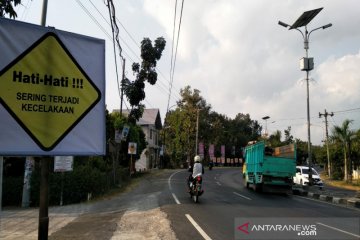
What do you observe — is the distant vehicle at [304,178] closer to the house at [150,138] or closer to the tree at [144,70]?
the tree at [144,70]

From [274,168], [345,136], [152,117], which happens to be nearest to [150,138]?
[152,117]

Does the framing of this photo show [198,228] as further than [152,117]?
No

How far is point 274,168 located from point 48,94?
67.3 feet

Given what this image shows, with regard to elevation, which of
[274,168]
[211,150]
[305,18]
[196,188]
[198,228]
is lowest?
[198,228]

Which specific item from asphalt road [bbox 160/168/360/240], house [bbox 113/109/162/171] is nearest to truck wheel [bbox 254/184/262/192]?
asphalt road [bbox 160/168/360/240]

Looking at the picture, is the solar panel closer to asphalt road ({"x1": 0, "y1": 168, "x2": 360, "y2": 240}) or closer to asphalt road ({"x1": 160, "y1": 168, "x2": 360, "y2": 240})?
asphalt road ({"x1": 0, "y1": 168, "x2": 360, "y2": 240})

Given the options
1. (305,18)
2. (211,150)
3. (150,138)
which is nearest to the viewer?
(305,18)

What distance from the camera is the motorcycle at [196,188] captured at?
1752 centimetres

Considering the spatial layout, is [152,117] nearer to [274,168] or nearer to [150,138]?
[150,138]

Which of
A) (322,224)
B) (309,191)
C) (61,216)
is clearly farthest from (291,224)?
(309,191)

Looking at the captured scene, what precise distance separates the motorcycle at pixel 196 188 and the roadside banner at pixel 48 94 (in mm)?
13130

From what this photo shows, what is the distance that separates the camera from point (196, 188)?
17656mm

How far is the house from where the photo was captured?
218 feet

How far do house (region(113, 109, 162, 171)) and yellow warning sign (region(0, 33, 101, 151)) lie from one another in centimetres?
6009
